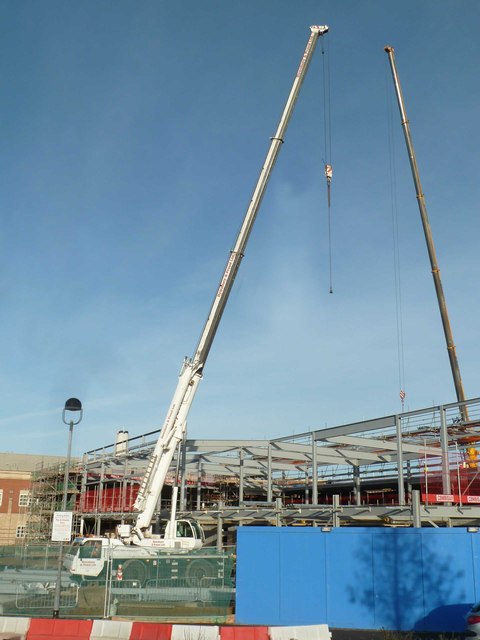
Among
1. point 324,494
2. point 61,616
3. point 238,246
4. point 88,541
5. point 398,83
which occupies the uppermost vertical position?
point 398,83

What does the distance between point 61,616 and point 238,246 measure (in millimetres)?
15256

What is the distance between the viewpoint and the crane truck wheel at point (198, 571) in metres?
19.0

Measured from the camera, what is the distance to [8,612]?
18.1 m

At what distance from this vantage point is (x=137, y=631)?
48.4 ft

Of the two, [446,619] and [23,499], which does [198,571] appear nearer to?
[446,619]

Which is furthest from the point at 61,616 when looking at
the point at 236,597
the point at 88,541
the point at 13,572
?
the point at 88,541

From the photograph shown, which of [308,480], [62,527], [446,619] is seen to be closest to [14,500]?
[308,480]

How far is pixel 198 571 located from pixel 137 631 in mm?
5009

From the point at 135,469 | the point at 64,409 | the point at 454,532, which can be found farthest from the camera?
the point at 135,469

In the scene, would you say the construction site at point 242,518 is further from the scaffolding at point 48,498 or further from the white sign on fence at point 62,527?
the scaffolding at point 48,498

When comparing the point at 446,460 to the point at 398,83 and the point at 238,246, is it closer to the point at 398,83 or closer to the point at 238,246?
the point at 238,246

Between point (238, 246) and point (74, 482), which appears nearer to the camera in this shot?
point (238, 246)

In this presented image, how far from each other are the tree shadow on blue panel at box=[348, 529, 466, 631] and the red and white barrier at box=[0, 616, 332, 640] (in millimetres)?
2797

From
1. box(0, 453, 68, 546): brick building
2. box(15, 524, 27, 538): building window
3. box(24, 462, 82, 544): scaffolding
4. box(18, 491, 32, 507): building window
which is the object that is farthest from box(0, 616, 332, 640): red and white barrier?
box(18, 491, 32, 507): building window
